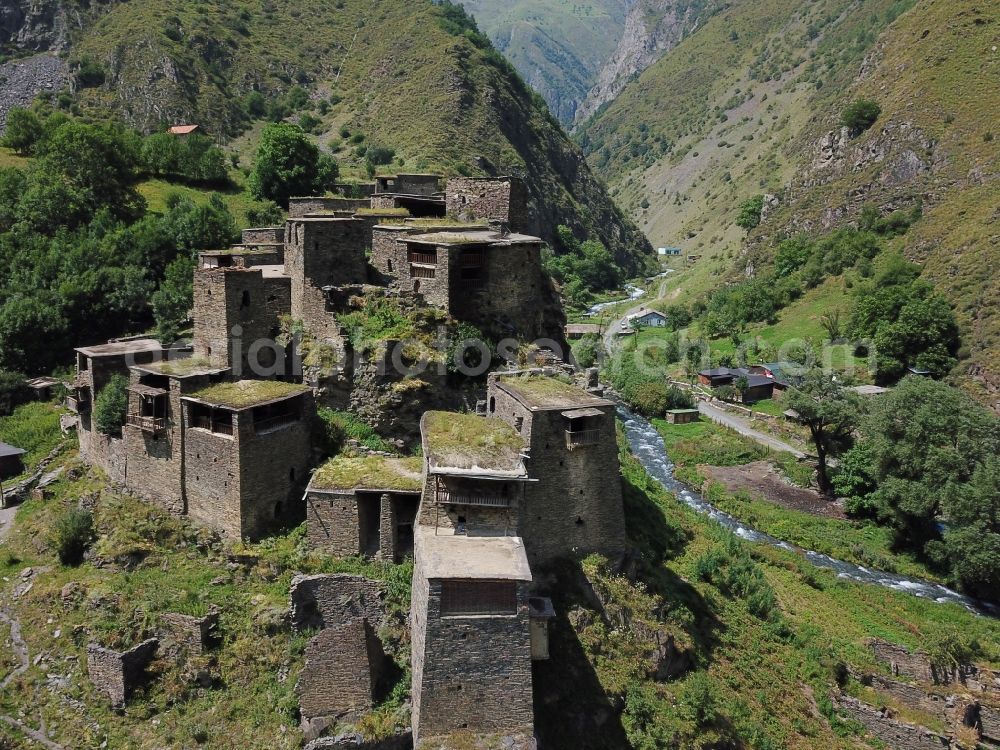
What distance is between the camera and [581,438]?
2216 cm

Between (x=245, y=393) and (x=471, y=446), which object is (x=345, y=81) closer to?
Answer: (x=245, y=393)

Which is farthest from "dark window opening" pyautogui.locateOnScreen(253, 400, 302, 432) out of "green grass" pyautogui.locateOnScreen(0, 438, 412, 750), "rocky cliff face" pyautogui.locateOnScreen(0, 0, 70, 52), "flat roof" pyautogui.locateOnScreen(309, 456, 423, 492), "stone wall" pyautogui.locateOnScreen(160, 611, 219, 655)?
"rocky cliff face" pyautogui.locateOnScreen(0, 0, 70, 52)

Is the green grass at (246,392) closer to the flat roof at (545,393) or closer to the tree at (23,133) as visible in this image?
the flat roof at (545,393)

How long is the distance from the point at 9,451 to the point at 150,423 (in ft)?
36.3

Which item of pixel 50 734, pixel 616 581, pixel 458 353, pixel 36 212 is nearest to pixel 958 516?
pixel 616 581

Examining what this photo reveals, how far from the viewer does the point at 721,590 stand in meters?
29.1

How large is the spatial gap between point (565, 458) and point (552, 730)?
7.27 m

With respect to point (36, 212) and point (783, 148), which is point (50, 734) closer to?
point (36, 212)

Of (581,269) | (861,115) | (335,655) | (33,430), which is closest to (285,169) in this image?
(33,430)

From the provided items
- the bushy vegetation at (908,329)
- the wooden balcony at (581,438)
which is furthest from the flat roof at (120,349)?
the bushy vegetation at (908,329)

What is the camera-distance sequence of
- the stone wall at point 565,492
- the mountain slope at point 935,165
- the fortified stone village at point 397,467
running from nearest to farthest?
the fortified stone village at point 397,467, the stone wall at point 565,492, the mountain slope at point 935,165

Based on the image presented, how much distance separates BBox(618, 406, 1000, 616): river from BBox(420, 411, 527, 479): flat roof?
69.7ft

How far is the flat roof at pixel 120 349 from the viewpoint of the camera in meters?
26.4

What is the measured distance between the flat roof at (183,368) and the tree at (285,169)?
2925 centimetres
